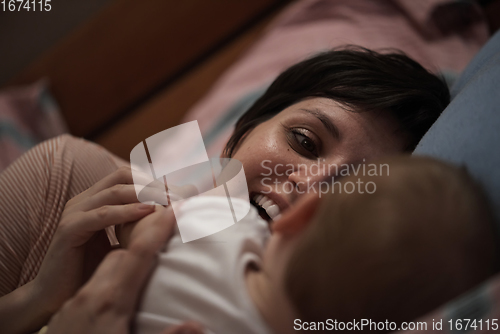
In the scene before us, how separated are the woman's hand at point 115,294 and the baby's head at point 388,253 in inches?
5.0

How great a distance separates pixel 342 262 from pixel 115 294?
0.23 m

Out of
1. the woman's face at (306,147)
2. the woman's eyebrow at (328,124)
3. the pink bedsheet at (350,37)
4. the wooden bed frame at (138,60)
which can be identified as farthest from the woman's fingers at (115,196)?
the wooden bed frame at (138,60)

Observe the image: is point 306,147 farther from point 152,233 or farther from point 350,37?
point 350,37

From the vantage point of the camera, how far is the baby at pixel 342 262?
351mm

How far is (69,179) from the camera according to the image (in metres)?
0.55

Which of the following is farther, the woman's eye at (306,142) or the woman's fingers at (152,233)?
the woman's eye at (306,142)

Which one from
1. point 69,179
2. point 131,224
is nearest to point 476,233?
point 131,224

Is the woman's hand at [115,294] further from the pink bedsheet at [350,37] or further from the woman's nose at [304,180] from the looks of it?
the pink bedsheet at [350,37]

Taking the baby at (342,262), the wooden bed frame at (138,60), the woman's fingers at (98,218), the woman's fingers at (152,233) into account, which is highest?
the wooden bed frame at (138,60)

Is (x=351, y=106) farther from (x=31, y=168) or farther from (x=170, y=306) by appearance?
(x=31, y=168)

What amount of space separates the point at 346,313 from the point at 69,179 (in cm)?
41

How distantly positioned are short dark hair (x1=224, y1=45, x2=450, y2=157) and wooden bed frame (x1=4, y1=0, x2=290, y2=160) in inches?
14.7

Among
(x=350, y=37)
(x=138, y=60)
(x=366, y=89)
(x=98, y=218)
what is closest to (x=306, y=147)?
(x=366, y=89)

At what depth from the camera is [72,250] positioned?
18.1 inches
